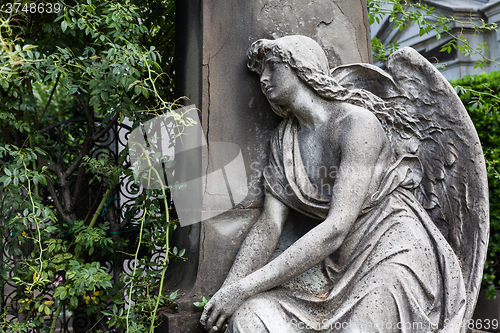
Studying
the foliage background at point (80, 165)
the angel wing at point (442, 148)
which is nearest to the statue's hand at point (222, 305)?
the foliage background at point (80, 165)

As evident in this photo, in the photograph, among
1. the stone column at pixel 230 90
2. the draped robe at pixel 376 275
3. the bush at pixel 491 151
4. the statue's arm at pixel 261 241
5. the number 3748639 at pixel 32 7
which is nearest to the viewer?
the draped robe at pixel 376 275

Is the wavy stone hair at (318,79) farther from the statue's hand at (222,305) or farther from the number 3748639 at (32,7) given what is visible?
the number 3748639 at (32,7)

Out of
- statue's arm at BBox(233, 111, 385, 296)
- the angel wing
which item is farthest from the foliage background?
the angel wing

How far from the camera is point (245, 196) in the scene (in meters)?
2.59

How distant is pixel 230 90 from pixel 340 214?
97cm

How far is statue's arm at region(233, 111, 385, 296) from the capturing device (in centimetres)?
218

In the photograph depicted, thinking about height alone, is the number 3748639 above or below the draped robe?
above

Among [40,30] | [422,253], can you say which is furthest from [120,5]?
[422,253]

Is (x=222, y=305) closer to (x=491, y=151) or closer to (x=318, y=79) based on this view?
(x=318, y=79)

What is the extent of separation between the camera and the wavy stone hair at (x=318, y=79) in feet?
7.84

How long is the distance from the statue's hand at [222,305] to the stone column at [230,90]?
0.18 meters

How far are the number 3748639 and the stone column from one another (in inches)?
34.2

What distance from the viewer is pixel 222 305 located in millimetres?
2184

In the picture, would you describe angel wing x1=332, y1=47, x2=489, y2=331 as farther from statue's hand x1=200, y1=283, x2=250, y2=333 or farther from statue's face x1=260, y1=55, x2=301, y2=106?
statue's hand x1=200, y1=283, x2=250, y2=333
